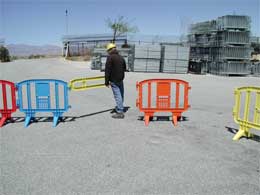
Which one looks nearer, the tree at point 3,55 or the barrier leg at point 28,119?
the barrier leg at point 28,119

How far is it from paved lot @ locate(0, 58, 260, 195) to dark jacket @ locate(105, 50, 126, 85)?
1129 millimetres

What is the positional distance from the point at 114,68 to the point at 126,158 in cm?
306

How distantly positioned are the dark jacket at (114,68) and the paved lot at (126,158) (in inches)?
44.5

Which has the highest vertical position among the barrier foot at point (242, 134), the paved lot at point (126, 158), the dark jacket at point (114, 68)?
the dark jacket at point (114, 68)

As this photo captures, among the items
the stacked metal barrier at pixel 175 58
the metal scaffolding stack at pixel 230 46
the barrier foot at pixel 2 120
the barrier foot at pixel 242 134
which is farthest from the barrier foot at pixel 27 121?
the metal scaffolding stack at pixel 230 46

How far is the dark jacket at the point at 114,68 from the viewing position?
6680 millimetres

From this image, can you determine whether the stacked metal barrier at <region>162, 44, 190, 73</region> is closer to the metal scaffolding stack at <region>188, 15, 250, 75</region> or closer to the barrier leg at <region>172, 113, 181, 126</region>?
the metal scaffolding stack at <region>188, 15, 250, 75</region>

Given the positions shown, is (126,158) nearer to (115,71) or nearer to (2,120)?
(115,71)

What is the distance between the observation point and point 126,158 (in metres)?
4.34

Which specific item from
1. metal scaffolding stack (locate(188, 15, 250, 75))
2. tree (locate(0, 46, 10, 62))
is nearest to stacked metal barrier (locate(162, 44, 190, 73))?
metal scaffolding stack (locate(188, 15, 250, 75))

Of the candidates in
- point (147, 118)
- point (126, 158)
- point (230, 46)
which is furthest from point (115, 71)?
point (230, 46)

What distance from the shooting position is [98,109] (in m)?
8.09

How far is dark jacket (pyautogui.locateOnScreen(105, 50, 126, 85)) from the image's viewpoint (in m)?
6.68

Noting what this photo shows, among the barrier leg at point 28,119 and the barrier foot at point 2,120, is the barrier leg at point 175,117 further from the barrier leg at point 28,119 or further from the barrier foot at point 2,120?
the barrier foot at point 2,120
